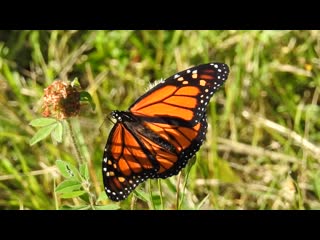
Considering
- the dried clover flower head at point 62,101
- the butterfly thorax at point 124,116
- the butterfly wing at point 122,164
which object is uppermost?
the dried clover flower head at point 62,101

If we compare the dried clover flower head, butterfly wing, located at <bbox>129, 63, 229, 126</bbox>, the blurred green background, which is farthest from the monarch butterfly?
the blurred green background

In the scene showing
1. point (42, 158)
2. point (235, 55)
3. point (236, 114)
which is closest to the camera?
point (42, 158)

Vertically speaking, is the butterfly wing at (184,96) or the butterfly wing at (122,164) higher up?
the butterfly wing at (184,96)

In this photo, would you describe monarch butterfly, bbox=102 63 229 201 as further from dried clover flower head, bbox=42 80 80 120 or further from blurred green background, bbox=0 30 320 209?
blurred green background, bbox=0 30 320 209

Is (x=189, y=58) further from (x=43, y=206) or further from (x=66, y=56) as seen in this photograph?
(x=43, y=206)

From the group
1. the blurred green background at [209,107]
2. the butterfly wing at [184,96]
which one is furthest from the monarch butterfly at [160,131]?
the blurred green background at [209,107]

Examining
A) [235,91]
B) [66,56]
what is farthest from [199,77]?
[66,56]

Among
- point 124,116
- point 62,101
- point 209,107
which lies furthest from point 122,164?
point 209,107

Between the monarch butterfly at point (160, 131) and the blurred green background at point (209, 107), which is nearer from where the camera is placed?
the monarch butterfly at point (160, 131)

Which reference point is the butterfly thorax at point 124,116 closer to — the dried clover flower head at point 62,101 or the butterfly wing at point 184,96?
the butterfly wing at point 184,96
